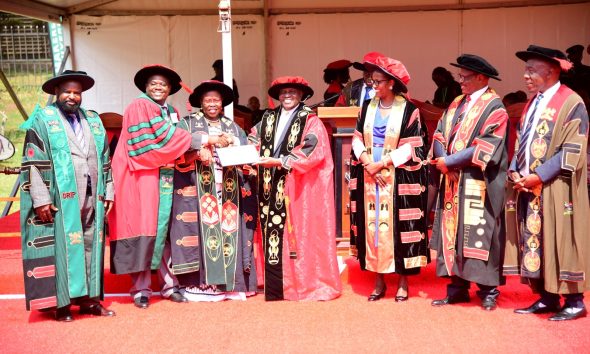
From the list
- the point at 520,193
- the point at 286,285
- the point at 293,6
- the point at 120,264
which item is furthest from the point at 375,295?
the point at 293,6

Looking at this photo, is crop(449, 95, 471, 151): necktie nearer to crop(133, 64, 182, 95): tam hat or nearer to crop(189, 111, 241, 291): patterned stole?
crop(189, 111, 241, 291): patterned stole

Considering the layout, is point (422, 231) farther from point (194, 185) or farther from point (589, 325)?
point (194, 185)

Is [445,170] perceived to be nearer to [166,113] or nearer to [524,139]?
[524,139]

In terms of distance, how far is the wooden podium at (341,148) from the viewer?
7.51 metres

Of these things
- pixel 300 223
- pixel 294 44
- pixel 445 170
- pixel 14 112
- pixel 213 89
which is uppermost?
pixel 294 44

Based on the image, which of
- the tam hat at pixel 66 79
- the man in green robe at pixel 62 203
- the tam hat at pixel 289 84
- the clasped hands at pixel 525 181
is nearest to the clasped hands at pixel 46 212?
the man in green robe at pixel 62 203

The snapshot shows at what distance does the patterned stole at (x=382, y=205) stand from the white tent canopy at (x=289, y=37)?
6.31 metres

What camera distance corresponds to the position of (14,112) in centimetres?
1725

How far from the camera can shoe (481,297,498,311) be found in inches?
224

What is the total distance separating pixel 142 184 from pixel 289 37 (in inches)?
269

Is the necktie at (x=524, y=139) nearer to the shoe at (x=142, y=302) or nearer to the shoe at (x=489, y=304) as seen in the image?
the shoe at (x=489, y=304)

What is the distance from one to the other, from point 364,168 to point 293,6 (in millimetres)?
6653

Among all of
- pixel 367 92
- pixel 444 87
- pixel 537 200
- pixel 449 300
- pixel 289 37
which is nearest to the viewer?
pixel 537 200

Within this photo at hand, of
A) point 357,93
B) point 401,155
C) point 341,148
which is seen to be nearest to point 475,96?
point 401,155
